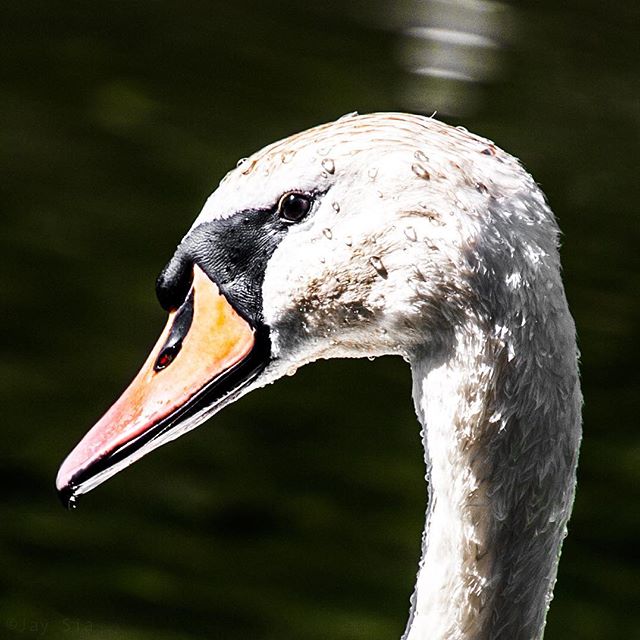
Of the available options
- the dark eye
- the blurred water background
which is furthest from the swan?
the blurred water background

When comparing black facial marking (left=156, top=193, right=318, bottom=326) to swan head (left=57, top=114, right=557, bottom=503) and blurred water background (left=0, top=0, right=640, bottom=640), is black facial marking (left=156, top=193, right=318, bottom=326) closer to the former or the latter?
swan head (left=57, top=114, right=557, bottom=503)

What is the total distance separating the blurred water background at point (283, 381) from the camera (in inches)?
194

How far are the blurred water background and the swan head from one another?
2090 mm

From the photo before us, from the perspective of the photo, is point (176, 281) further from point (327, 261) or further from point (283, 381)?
point (283, 381)

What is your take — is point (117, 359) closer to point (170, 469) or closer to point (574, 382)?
point (170, 469)

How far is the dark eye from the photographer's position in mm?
2535

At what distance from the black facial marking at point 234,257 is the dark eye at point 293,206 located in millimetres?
10

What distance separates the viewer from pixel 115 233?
658cm

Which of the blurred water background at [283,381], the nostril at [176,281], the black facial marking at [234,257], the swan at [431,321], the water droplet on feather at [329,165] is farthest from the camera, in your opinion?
the blurred water background at [283,381]

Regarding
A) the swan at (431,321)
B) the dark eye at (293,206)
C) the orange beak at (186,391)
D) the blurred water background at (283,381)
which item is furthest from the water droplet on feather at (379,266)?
the blurred water background at (283,381)

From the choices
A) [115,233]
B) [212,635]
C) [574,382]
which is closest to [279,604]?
[212,635]

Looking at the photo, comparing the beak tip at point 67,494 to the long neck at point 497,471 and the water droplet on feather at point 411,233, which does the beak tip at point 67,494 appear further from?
the water droplet on feather at point 411,233

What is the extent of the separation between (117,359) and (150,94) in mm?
2339

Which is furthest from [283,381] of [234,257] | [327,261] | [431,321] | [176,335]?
[431,321]
